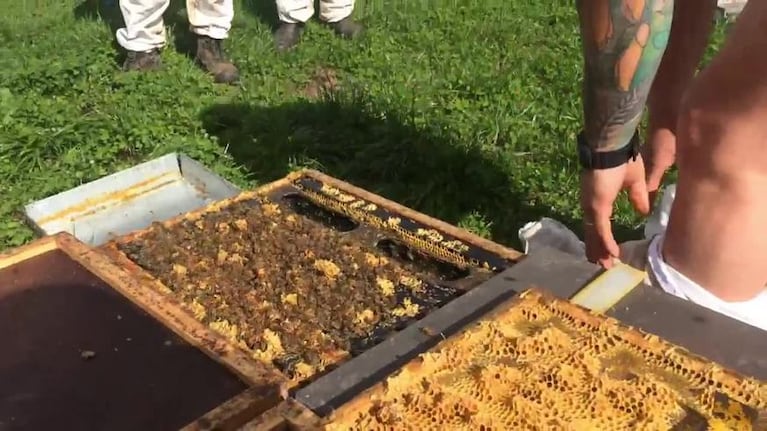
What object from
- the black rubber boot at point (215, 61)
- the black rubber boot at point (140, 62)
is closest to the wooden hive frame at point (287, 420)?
the black rubber boot at point (215, 61)

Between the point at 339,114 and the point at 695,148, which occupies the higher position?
the point at 695,148

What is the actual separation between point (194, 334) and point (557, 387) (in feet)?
2.37

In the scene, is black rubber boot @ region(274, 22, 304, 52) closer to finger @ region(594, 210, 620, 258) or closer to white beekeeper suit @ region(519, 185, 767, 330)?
white beekeeper suit @ region(519, 185, 767, 330)

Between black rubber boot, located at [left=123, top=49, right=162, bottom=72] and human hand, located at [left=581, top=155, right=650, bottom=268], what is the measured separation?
3625 millimetres

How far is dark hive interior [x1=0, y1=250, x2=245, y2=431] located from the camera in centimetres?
149

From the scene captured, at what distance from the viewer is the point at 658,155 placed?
2639 mm

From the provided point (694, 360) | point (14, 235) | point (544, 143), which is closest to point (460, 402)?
point (694, 360)

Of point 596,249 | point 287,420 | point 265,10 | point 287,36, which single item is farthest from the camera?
point 265,10

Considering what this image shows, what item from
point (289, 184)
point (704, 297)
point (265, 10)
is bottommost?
point (265, 10)

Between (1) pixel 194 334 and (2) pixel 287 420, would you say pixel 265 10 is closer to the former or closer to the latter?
(1) pixel 194 334

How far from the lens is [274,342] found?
185 centimetres

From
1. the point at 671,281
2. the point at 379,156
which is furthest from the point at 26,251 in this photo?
the point at 379,156

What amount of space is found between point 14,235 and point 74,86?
5.34ft

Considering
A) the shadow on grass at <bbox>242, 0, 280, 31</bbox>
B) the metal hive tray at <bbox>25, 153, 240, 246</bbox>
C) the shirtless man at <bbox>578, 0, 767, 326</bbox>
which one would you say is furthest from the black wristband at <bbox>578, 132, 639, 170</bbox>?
the shadow on grass at <bbox>242, 0, 280, 31</bbox>
